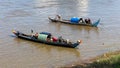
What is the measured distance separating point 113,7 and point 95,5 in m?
2.71

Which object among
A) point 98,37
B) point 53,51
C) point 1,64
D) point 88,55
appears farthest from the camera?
point 98,37

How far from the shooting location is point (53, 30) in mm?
30375

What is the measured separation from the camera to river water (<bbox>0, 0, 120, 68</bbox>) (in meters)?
22.0

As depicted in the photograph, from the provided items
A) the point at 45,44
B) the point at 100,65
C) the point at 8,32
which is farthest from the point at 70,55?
the point at 100,65

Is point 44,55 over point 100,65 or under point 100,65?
under

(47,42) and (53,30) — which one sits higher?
(53,30)

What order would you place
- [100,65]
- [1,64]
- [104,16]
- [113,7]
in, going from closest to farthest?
[100,65]
[1,64]
[104,16]
[113,7]

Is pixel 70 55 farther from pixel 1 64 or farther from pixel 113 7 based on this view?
pixel 113 7

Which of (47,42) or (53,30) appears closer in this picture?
(47,42)

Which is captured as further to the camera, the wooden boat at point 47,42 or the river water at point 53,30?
the wooden boat at point 47,42

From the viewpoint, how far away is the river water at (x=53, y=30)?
22.0m

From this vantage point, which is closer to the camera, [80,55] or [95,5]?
[80,55]

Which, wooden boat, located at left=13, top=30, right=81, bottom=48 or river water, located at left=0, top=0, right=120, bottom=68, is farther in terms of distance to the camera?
wooden boat, located at left=13, top=30, right=81, bottom=48

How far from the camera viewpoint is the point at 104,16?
122 feet
